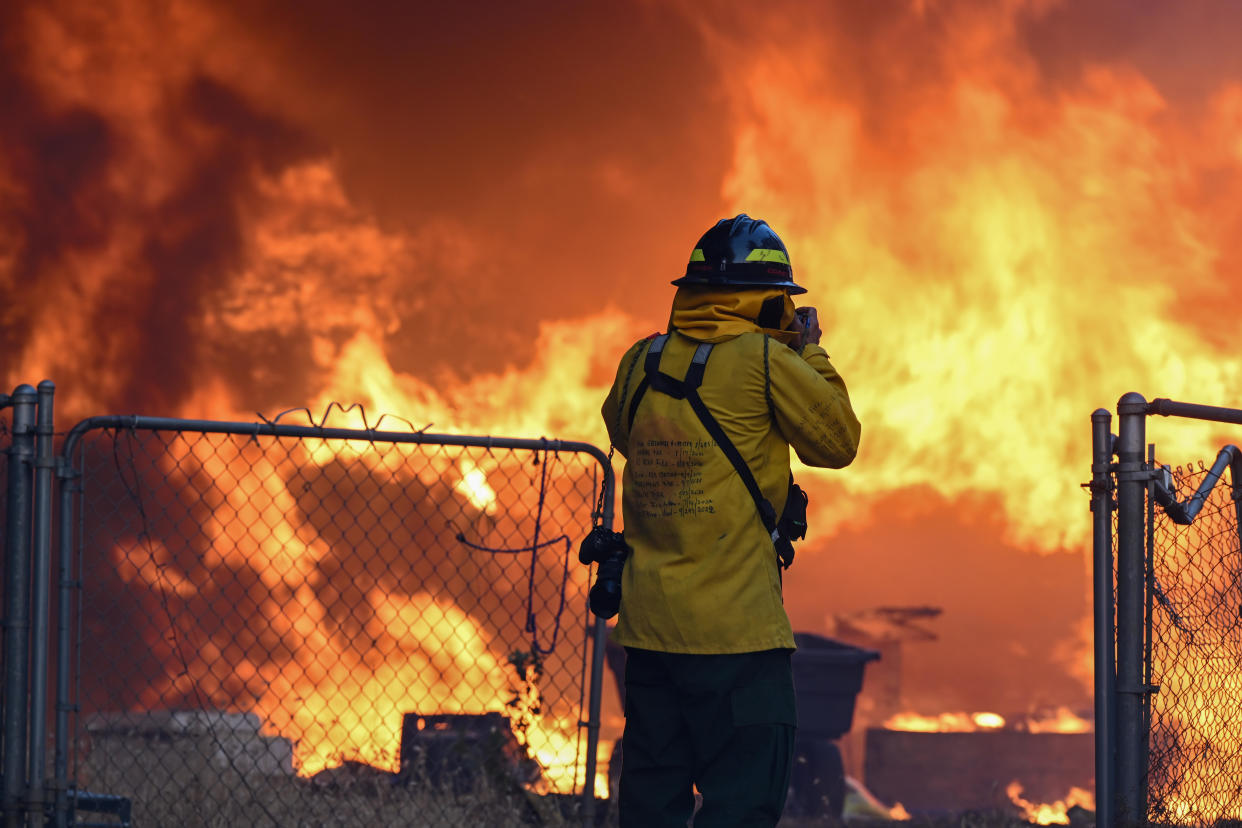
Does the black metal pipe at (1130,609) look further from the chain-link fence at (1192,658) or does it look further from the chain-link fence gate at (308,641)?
the chain-link fence gate at (308,641)

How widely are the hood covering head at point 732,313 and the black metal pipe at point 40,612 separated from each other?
8.61 feet

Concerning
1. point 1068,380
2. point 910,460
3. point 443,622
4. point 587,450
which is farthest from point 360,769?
point 1068,380

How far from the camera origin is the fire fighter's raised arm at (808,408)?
133 inches

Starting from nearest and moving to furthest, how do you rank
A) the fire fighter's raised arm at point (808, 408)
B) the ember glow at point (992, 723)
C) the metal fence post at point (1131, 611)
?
the fire fighter's raised arm at point (808, 408), the metal fence post at point (1131, 611), the ember glow at point (992, 723)

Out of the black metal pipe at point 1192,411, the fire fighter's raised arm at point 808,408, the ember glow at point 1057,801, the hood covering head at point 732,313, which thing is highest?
the hood covering head at point 732,313

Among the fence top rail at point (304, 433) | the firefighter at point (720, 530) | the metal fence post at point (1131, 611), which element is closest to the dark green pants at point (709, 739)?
the firefighter at point (720, 530)

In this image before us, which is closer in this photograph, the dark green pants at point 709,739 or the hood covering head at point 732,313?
the dark green pants at point 709,739

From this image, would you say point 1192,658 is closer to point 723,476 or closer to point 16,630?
point 723,476

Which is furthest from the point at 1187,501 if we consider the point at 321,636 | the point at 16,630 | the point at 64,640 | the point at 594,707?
the point at 321,636

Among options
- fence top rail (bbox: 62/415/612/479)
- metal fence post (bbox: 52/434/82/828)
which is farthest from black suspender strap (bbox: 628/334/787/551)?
metal fence post (bbox: 52/434/82/828)

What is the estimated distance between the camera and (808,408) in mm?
3396

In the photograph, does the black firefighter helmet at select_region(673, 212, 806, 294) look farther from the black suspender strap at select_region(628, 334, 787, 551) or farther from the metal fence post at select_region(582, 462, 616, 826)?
the metal fence post at select_region(582, 462, 616, 826)

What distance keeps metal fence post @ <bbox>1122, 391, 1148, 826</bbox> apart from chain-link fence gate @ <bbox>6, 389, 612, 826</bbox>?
78.0 inches

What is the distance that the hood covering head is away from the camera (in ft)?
11.5
